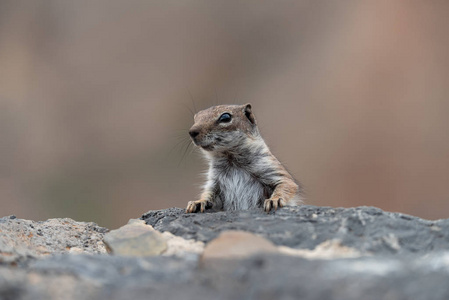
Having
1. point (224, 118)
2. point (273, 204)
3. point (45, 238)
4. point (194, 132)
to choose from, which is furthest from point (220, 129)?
point (45, 238)

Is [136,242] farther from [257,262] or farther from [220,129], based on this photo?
[220,129]

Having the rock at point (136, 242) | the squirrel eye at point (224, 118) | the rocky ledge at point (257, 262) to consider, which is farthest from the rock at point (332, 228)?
the squirrel eye at point (224, 118)

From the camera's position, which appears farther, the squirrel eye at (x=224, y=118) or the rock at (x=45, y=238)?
the squirrel eye at (x=224, y=118)

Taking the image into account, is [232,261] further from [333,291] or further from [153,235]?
[153,235]

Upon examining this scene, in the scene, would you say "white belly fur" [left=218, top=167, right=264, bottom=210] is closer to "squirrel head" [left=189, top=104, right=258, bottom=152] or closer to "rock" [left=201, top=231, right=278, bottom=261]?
"squirrel head" [left=189, top=104, right=258, bottom=152]

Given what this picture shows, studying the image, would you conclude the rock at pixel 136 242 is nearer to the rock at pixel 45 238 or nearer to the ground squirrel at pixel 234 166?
the rock at pixel 45 238

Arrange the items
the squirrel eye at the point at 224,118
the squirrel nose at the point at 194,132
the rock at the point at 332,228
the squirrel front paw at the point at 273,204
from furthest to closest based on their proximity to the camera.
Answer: the squirrel eye at the point at 224,118, the squirrel nose at the point at 194,132, the squirrel front paw at the point at 273,204, the rock at the point at 332,228
